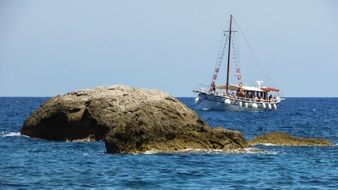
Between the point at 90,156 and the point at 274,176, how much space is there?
27.6ft

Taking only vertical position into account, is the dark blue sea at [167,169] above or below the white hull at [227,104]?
above

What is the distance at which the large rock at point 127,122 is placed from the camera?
29.6 m

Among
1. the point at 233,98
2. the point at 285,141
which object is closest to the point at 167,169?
the point at 285,141

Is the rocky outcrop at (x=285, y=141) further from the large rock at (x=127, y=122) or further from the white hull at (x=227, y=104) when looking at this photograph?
the white hull at (x=227, y=104)

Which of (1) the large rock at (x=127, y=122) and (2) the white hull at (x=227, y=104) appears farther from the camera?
(2) the white hull at (x=227, y=104)

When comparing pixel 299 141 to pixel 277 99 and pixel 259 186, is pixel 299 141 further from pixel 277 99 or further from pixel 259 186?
pixel 277 99

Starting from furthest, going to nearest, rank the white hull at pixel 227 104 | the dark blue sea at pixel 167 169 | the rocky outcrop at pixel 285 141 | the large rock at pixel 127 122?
1. the white hull at pixel 227 104
2. the rocky outcrop at pixel 285 141
3. the large rock at pixel 127 122
4. the dark blue sea at pixel 167 169

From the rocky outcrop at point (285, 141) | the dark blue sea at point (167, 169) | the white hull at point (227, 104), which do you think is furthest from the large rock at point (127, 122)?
the white hull at point (227, 104)

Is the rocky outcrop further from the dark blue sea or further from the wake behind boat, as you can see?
the wake behind boat

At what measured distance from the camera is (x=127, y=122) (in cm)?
2939

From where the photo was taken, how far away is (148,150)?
2981 cm

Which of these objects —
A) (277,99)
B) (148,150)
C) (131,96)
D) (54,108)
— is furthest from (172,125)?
(277,99)

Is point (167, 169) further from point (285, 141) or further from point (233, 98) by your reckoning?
point (233, 98)

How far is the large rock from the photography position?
2959 cm
